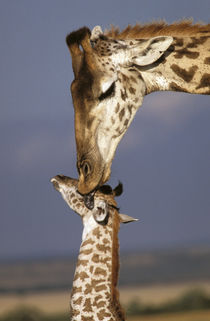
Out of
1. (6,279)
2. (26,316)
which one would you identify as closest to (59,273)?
(6,279)

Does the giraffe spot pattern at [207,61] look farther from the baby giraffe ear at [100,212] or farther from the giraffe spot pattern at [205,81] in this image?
the baby giraffe ear at [100,212]

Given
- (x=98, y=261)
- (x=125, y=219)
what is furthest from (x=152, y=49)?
(x=98, y=261)

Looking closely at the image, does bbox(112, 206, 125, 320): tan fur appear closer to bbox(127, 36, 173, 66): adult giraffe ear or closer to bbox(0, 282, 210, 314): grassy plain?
bbox(127, 36, 173, 66): adult giraffe ear

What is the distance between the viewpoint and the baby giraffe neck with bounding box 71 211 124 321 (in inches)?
293

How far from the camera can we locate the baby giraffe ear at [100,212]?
302 inches

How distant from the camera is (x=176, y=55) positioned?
7.00 m

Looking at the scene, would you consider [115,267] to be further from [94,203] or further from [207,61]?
[207,61]

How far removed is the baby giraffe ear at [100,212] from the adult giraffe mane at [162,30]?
142cm

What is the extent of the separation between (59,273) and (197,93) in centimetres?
3142

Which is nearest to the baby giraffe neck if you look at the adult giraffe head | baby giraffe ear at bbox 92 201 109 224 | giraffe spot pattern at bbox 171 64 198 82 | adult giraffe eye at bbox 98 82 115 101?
baby giraffe ear at bbox 92 201 109 224

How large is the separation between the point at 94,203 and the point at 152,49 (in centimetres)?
153

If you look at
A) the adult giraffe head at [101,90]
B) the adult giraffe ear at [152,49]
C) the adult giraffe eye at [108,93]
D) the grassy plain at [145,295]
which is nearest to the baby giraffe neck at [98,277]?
the adult giraffe head at [101,90]

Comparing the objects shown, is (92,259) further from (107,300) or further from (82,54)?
(82,54)

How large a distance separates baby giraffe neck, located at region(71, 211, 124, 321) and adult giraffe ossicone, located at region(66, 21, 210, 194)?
99cm
